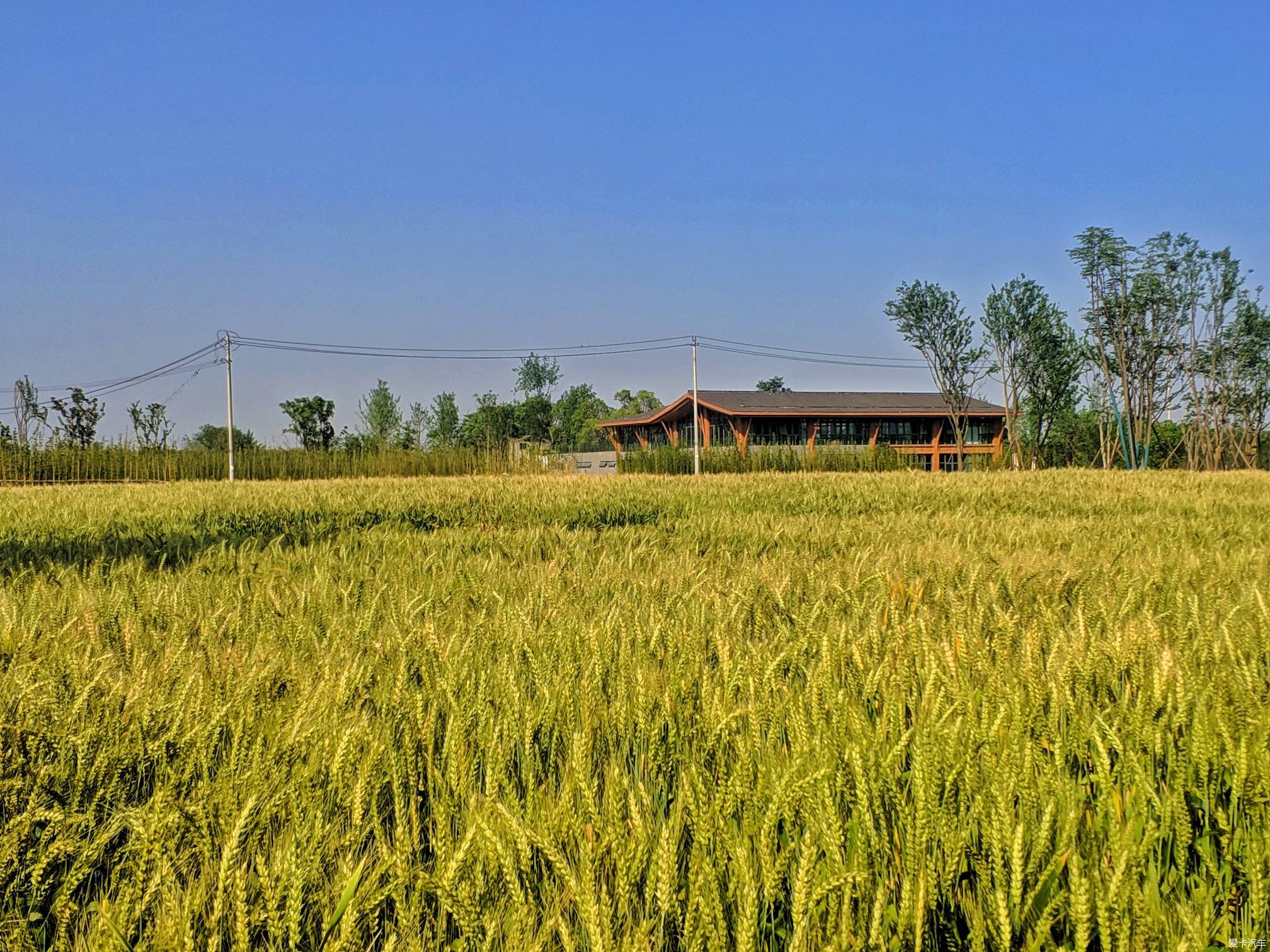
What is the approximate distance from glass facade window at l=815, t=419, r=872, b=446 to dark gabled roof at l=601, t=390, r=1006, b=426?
→ 91cm

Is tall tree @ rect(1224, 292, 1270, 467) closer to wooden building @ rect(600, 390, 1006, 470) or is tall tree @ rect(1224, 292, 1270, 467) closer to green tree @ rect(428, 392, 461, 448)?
wooden building @ rect(600, 390, 1006, 470)

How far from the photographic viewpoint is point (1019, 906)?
96cm

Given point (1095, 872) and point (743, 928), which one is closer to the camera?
point (743, 928)

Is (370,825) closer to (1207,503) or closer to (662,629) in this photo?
(662,629)

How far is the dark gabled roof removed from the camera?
44719mm

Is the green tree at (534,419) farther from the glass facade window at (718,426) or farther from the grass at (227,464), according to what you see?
the grass at (227,464)

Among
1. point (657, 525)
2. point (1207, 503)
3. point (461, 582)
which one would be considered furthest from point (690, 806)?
point (1207, 503)

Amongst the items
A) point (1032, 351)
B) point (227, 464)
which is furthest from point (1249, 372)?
point (227, 464)

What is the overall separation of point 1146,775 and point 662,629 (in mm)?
1127

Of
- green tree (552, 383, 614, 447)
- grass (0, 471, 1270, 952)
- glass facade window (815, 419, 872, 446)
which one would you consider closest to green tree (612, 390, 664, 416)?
green tree (552, 383, 614, 447)

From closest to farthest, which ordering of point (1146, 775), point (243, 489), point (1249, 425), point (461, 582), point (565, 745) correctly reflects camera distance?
point (1146, 775) < point (565, 745) < point (461, 582) < point (243, 489) < point (1249, 425)

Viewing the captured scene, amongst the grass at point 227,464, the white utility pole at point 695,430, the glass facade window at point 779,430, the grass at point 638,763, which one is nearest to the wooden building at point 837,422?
the glass facade window at point 779,430

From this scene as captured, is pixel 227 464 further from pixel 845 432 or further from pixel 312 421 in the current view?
pixel 845 432

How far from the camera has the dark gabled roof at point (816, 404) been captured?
44719 mm
